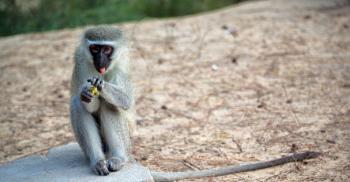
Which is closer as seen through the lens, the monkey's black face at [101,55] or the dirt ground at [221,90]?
the monkey's black face at [101,55]

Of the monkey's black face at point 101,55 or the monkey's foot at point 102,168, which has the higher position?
the monkey's black face at point 101,55

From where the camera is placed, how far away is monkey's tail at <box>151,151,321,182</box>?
4996 millimetres

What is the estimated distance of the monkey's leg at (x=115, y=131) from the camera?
504 centimetres

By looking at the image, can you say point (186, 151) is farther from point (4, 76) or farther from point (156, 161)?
point (4, 76)

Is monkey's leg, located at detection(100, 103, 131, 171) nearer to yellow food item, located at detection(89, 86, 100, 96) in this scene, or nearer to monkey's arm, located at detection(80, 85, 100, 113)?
monkey's arm, located at detection(80, 85, 100, 113)

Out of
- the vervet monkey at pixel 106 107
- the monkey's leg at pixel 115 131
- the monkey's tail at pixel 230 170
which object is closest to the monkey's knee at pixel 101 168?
the vervet monkey at pixel 106 107

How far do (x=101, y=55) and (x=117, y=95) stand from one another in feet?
1.12

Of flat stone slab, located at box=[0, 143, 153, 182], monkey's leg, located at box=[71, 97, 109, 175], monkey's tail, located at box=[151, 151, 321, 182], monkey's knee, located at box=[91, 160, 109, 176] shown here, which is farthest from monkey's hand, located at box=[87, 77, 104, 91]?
monkey's tail, located at box=[151, 151, 321, 182]

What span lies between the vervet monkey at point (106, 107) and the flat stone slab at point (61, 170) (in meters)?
0.10

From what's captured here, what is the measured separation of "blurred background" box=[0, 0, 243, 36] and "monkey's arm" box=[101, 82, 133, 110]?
556 centimetres

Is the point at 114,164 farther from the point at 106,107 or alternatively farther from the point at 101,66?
the point at 101,66

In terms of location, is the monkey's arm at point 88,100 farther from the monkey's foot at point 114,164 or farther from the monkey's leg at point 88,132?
the monkey's foot at point 114,164

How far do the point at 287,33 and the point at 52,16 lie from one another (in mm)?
4309

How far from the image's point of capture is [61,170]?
504cm
